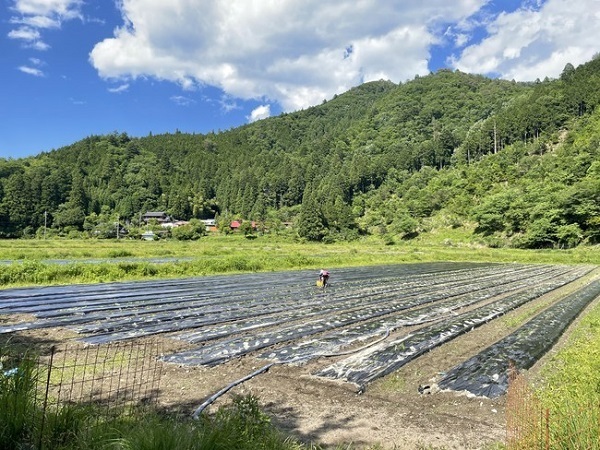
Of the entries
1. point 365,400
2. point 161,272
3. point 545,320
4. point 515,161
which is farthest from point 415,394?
point 515,161

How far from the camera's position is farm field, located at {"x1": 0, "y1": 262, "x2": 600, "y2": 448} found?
187 inches

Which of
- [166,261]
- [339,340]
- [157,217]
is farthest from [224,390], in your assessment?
[157,217]

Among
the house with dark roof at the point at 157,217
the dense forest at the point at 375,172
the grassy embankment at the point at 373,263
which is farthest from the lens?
the house with dark roof at the point at 157,217

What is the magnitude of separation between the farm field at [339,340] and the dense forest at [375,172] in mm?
40076

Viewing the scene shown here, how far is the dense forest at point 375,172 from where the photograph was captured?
178 ft

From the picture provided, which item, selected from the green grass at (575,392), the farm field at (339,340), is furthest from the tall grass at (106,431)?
the green grass at (575,392)

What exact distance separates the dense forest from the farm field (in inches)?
1578

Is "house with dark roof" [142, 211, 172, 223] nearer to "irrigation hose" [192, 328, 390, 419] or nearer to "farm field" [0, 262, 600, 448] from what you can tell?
"farm field" [0, 262, 600, 448]

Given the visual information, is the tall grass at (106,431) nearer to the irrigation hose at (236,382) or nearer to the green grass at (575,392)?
the irrigation hose at (236,382)

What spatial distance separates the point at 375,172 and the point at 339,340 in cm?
9019

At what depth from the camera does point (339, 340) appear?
823 centimetres

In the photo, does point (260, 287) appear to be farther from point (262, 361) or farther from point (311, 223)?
point (311, 223)

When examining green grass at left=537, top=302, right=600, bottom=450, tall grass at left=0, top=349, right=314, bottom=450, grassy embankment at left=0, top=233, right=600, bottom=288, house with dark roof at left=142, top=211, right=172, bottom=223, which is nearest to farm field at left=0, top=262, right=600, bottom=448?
green grass at left=537, top=302, right=600, bottom=450

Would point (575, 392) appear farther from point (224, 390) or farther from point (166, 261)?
point (166, 261)
